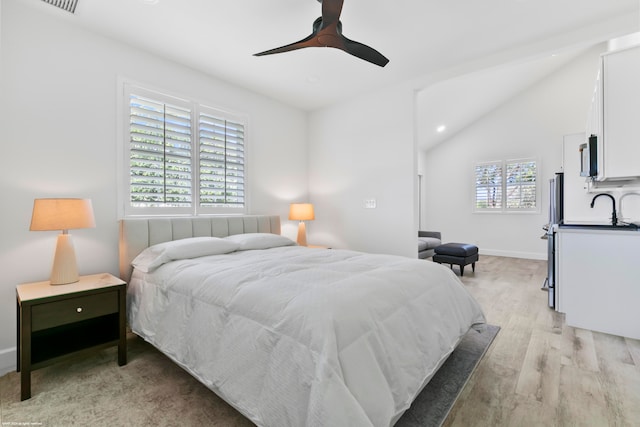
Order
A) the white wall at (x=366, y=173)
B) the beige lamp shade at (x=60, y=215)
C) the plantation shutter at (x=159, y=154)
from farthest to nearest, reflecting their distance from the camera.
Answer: the white wall at (x=366, y=173), the plantation shutter at (x=159, y=154), the beige lamp shade at (x=60, y=215)

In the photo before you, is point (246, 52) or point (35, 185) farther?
point (246, 52)

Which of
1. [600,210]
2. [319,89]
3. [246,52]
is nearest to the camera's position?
[246,52]

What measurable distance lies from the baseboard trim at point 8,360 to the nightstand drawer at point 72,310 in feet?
2.19

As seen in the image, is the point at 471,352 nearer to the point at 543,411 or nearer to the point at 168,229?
the point at 543,411

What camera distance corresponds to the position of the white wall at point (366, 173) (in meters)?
3.71

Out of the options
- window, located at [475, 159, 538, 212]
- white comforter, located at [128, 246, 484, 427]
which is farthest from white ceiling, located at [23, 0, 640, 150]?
window, located at [475, 159, 538, 212]

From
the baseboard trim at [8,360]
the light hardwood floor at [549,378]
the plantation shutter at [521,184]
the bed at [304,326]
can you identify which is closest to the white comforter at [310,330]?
the bed at [304,326]

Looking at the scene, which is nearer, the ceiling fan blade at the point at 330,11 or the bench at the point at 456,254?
the ceiling fan blade at the point at 330,11

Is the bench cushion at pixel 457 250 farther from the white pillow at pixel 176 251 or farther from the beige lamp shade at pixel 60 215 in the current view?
the beige lamp shade at pixel 60 215

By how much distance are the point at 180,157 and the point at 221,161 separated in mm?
497

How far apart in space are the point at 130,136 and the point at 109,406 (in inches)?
87.8

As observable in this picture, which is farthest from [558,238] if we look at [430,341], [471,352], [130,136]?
[130,136]

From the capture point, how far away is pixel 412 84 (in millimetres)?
3607

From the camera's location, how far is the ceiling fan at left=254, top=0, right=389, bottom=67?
6.23 feet
